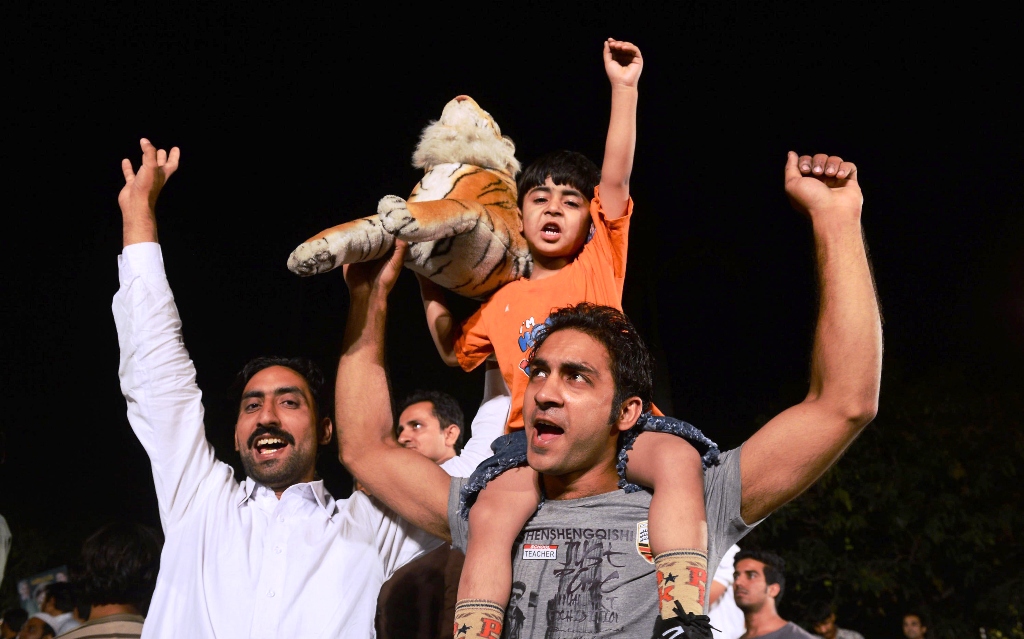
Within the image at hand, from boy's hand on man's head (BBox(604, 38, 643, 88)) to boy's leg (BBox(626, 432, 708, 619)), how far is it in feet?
3.56

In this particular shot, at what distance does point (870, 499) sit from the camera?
23.2 ft

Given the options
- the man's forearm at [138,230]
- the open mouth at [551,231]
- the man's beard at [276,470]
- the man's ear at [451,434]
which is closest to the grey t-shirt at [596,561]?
the man's beard at [276,470]

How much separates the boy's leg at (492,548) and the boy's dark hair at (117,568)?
132 cm

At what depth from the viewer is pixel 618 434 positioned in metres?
2.67

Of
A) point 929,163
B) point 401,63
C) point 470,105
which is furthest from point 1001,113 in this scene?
point 470,105

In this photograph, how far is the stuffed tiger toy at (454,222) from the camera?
2.71m

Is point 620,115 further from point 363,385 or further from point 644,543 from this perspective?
point 644,543

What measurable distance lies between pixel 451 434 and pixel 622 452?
84.5 inches

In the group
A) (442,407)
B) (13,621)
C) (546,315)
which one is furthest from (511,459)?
(13,621)

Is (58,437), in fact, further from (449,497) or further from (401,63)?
(449,497)

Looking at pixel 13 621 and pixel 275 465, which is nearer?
pixel 275 465

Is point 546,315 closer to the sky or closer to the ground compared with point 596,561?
closer to the sky

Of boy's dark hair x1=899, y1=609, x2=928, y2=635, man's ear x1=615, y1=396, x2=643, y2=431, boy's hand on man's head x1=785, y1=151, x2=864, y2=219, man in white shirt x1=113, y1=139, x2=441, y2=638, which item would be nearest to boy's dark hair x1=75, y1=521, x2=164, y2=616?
man in white shirt x1=113, y1=139, x2=441, y2=638

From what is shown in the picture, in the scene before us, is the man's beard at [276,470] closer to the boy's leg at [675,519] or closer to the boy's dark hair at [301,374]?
the boy's dark hair at [301,374]
